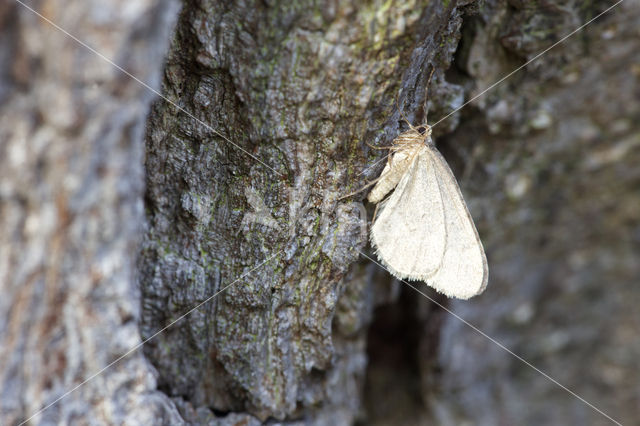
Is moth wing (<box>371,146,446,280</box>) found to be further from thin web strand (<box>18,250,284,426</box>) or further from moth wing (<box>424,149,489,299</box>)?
thin web strand (<box>18,250,284,426</box>)

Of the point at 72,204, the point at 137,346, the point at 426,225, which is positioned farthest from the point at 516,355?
the point at 72,204

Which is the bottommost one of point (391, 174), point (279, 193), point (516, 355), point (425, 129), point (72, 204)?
point (72, 204)

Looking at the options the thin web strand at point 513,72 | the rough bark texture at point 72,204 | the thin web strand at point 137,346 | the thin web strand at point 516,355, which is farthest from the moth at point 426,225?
the rough bark texture at point 72,204

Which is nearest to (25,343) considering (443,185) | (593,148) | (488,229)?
(443,185)

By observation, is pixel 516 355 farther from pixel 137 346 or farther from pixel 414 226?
pixel 137 346

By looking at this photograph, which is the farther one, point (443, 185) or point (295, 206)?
point (443, 185)

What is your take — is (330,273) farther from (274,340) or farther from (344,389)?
(344,389)

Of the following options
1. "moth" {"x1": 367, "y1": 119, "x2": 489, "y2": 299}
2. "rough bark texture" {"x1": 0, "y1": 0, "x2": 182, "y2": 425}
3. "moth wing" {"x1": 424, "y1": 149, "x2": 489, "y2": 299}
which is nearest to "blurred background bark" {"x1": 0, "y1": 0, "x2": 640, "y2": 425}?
"rough bark texture" {"x1": 0, "y1": 0, "x2": 182, "y2": 425}
